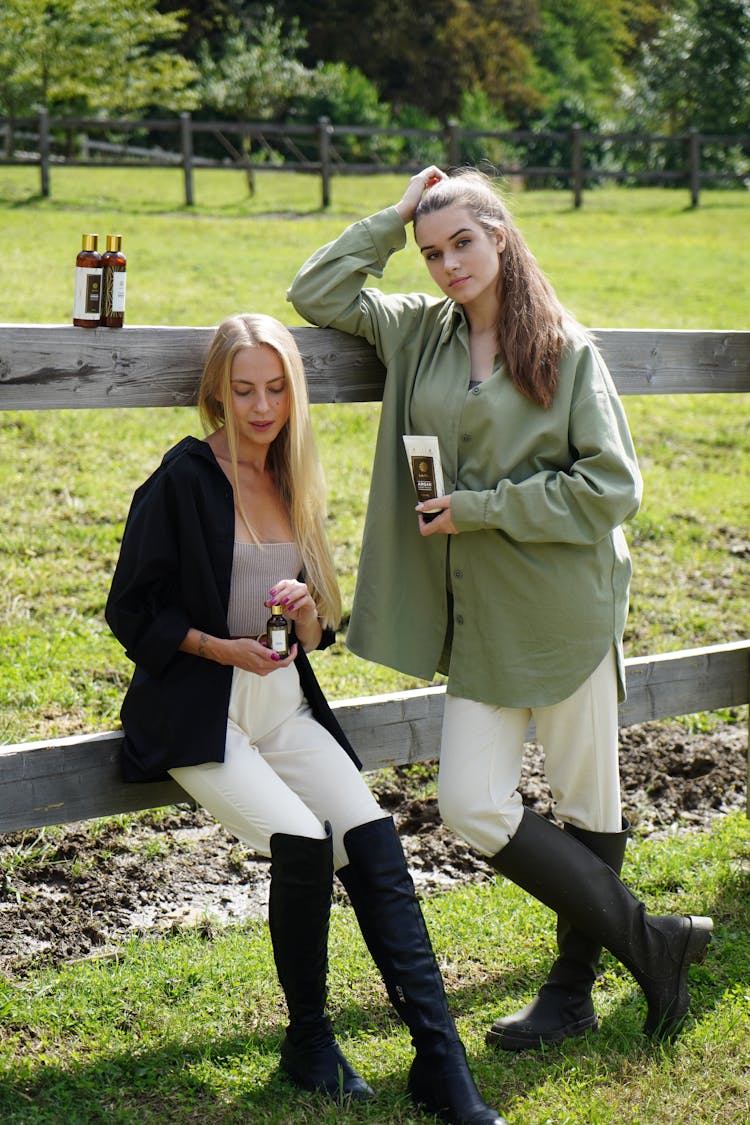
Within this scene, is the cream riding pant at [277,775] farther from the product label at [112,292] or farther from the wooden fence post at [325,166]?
the wooden fence post at [325,166]

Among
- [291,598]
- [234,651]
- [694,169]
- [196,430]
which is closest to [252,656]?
[234,651]

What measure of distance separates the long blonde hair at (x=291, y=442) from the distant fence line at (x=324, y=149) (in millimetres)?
13944

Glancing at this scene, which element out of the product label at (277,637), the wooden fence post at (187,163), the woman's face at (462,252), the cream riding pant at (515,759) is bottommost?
the cream riding pant at (515,759)

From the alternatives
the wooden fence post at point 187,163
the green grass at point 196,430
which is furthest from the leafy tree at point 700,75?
the wooden fence post at point 187,163

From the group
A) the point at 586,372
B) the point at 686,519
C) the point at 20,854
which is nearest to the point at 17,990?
the point at 20,854

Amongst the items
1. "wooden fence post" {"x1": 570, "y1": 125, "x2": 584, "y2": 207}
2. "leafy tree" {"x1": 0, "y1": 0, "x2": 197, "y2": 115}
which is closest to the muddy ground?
"wooden fence post" {"x1": 570, "y1": 125, "x2": 584, "y2": 207}

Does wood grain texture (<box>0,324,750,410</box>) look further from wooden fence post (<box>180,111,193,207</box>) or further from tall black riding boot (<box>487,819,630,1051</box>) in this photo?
wooden fence post (<box>180,111,193,207</box>)

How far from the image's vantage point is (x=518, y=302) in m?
3.01

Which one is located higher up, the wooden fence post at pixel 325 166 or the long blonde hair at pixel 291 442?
the wooden fence post at pixel 325 166

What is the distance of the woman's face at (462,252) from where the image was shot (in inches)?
118

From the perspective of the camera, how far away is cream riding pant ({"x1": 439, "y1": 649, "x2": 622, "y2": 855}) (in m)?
3.05

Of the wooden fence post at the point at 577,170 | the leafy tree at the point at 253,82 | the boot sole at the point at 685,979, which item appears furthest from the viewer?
the leafy tree at the point at 253,82

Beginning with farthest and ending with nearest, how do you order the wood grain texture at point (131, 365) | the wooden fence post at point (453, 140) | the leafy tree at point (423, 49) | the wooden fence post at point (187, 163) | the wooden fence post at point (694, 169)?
the leafy tree at point (423, 49) → the wooden fence post at point (694, 169) → the wooden fence post at point (453, 140) → the wooden fence post at point (187, 163) → the wood grain texture at point (131, 365)

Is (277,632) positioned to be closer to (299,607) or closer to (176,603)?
(299,607)
